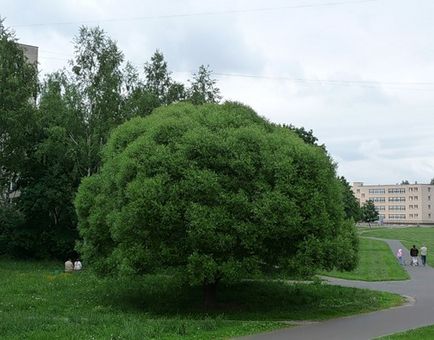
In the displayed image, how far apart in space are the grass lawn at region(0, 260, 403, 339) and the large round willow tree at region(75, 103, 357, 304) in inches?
61.3

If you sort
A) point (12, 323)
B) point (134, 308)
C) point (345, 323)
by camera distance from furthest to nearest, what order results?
point (134, 308)
point (345, 323)
point (12, 323)

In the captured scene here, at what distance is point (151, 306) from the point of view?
2042 centimetres

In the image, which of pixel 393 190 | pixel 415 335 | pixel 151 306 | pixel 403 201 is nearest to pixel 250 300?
pixel 151 306

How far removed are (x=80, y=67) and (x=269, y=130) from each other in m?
19.0

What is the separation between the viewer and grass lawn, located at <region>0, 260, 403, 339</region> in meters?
14.1

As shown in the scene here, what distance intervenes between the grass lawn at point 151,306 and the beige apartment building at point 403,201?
16019 centimetres

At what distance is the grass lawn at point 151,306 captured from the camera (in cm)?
1406

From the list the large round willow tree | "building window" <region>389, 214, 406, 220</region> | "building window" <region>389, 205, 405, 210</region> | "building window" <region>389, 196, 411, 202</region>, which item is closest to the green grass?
the large round willow tree

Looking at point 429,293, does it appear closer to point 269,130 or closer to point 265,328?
point 269,130

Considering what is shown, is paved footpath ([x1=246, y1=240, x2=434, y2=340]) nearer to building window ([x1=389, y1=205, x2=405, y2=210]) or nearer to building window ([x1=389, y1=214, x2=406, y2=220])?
building window ([x1=389, y1=214, x2=406, y2=220])

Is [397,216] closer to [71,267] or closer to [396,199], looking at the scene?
[396,199]

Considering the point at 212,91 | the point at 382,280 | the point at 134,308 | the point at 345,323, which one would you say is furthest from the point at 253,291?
the point at 212,91

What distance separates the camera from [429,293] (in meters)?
24.8

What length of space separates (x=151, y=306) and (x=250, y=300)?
3.74 meters
